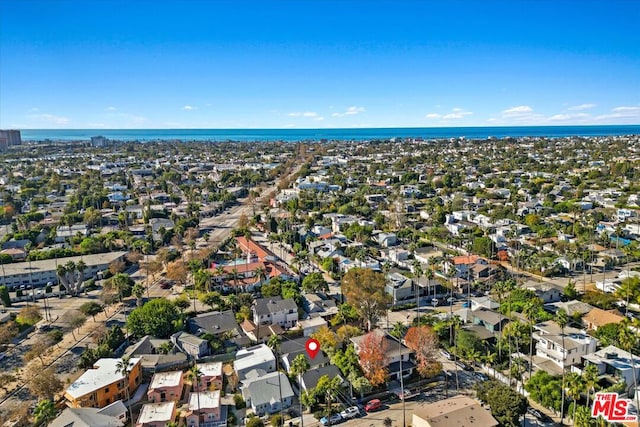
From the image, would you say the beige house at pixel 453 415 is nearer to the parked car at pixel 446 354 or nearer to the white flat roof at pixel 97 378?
the parked car at pixel 446 354

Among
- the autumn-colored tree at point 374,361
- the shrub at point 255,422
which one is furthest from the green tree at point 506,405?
the shrub at point 255,422

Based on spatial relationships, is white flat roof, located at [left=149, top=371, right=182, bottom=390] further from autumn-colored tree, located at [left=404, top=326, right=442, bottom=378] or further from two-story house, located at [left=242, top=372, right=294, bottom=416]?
autumn-colored tree, located at [left=404, top=326, right=442, bottom=378]

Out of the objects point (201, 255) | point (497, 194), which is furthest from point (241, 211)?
point (497, 194)

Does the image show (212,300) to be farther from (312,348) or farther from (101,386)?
(101,386)

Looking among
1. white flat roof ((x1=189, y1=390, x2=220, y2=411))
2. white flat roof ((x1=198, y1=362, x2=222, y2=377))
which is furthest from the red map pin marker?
white flat roof ((x1=189, y1=390, x2=220, y2=411))

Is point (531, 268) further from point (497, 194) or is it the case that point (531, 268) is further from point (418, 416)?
point (497, 194)

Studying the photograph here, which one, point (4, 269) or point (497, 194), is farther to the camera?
point (497, 194)

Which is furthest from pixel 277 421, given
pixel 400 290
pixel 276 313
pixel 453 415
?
pixel 400 290
